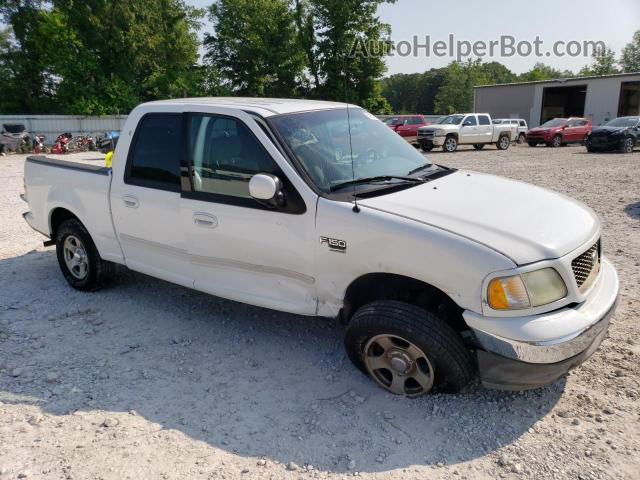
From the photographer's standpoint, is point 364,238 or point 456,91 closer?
point 364,238

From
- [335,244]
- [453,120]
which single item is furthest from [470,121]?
[335,244]

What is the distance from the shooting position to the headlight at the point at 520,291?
282 cm

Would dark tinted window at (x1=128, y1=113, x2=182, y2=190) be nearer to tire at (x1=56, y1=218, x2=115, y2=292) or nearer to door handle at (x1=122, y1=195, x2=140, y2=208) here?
door handle at (x1=122, y1=195, x2=140, y2=208)

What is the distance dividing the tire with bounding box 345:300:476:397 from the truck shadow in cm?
16

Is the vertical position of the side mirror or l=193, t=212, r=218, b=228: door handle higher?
the side mirror

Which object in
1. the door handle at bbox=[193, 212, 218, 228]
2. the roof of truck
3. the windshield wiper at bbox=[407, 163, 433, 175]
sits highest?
the roof of truck

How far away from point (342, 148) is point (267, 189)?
0.84 meters

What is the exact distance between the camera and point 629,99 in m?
39.7

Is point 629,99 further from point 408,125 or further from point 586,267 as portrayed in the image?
point 586,267

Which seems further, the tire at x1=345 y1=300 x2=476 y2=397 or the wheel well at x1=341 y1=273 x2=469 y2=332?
the wheel well at x1=341 y1=273 x2=469 y2=332

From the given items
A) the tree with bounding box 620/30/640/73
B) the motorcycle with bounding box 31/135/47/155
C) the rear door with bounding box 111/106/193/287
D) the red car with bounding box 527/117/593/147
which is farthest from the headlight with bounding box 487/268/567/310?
the tree with bounding box 620/30/640/73

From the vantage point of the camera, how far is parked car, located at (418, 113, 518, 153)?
25344 millimetres

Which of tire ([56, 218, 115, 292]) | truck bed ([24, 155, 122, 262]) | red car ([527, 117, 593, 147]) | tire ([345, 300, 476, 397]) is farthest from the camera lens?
red car ([527, 117, 593, 147])

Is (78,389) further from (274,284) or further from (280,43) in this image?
(280,43)
